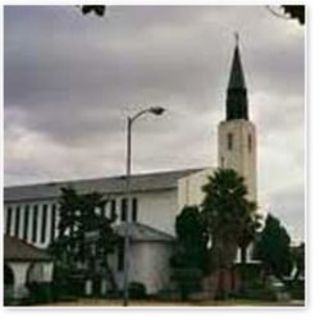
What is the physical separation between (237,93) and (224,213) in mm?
476

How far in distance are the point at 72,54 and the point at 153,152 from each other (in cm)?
52

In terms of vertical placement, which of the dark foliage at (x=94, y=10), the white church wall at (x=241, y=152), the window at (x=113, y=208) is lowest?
the window at (x=113, y=208)

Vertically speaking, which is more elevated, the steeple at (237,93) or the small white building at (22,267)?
the steeple at (237,93)

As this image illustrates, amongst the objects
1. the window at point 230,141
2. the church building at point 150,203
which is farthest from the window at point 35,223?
the window at point 230,141

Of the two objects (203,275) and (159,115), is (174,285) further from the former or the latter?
(159,115)

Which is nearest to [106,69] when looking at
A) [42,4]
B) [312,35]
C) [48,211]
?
[42,4]

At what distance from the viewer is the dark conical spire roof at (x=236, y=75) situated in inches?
110

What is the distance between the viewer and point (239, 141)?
2691mm

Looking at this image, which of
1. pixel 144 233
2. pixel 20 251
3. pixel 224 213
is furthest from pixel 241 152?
pixel 20 251

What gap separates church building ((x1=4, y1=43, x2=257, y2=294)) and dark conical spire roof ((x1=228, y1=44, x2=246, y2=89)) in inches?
3.1

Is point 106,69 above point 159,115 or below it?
above

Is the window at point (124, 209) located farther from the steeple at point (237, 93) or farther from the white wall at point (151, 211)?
the steeple at point (237, 93)
